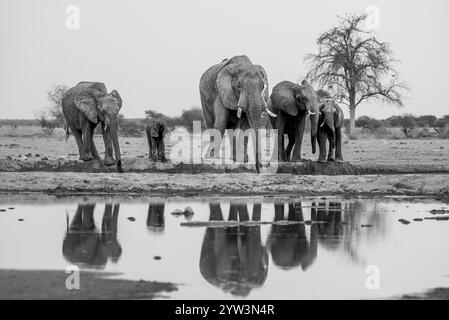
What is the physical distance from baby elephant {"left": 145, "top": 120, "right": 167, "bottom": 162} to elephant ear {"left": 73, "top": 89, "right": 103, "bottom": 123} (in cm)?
250

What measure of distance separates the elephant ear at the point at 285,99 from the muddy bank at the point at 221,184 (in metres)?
2.46

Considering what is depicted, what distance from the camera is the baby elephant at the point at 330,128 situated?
26969mm

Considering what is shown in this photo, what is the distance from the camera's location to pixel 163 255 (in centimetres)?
1312

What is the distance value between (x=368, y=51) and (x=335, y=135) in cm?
2610

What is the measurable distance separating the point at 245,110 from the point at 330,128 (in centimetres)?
260

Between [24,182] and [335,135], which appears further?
[335,135]

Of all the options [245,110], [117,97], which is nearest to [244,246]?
[245,110]

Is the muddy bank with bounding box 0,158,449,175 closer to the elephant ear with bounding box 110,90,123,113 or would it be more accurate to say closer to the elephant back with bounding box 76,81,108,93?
the elephant ear with bounding box 110,90,123,113

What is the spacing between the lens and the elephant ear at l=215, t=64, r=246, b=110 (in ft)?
88.9

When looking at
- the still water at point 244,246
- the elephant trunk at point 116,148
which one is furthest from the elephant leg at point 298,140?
the still water at point 244,246

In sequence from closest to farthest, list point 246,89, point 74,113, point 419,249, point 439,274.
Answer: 1. point 439,274
2. point 419,249
3. point 246,89
4. point 74,113
